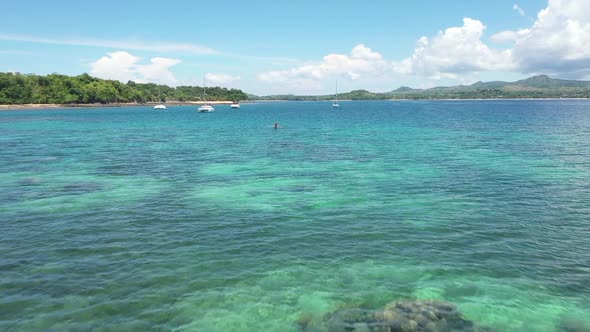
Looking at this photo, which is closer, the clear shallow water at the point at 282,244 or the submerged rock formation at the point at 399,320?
the submerged rock formation at the point at 399,320

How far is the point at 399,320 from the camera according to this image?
12.8 metres

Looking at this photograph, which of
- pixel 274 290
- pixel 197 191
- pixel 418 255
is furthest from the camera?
pixel 197 191

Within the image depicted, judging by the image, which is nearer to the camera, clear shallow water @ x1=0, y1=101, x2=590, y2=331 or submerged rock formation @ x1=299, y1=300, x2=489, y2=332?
submerged rock formation @ x1=299, y1=300, x2=489, y2=332

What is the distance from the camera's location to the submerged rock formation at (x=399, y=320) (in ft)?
40.9

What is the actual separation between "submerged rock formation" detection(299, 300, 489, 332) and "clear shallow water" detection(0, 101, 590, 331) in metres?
0.48

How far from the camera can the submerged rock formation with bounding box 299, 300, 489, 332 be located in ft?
40.9

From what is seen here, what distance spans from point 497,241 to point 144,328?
17.1m

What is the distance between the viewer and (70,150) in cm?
5462

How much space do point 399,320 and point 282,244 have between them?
799 centimetres

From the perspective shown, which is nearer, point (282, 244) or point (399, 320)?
point (399, 320)

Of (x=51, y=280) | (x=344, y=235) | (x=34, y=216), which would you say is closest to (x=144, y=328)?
(x=51, y=280)

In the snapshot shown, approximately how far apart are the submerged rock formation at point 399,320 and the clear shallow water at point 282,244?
482mm

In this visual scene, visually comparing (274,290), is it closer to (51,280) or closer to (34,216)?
(51,280)

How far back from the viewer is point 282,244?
1958 centimetres
